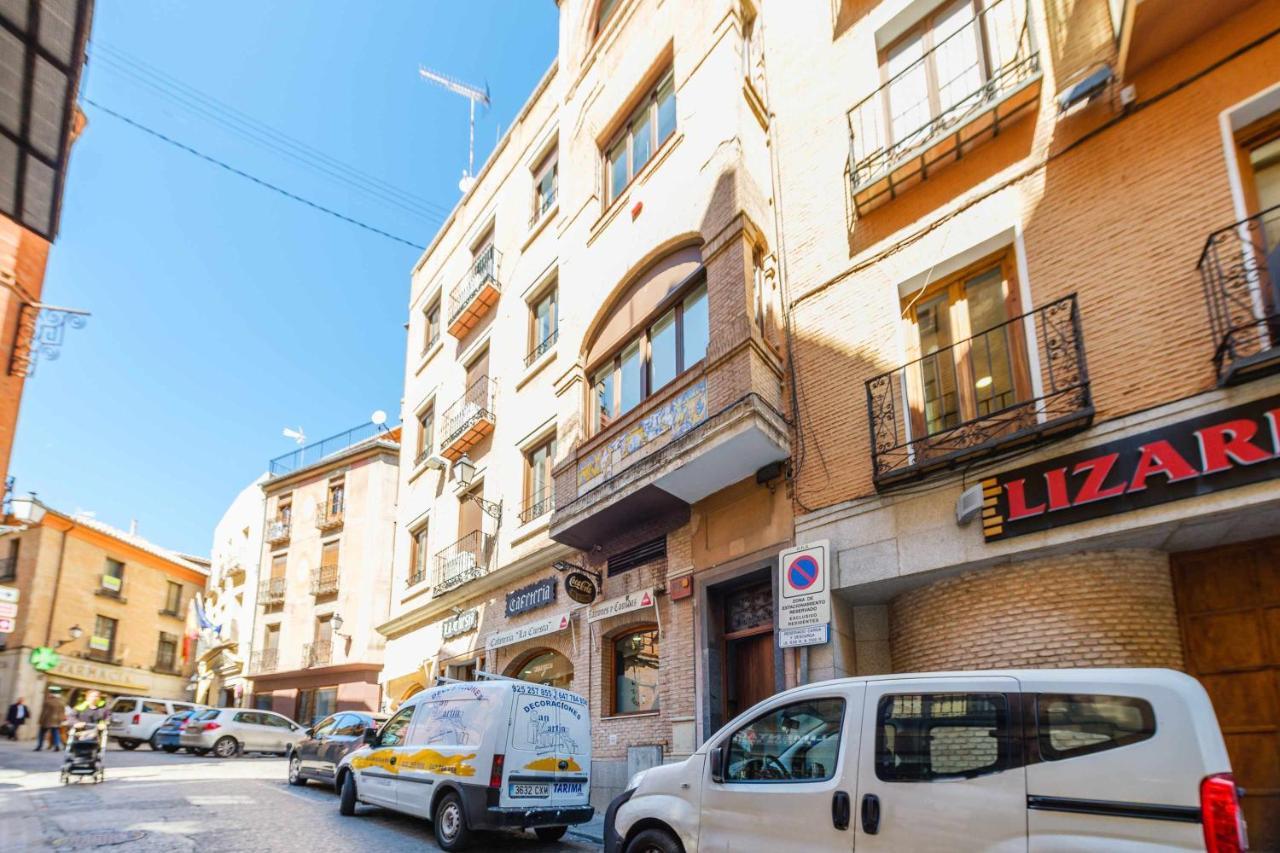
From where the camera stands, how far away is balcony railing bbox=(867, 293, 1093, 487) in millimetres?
8227

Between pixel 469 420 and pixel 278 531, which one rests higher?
pixel 278 531

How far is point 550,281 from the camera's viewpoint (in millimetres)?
18344

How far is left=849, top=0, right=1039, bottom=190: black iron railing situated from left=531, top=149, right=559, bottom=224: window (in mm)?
9697

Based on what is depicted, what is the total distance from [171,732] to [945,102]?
25.9 m

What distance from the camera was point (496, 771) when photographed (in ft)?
30.7

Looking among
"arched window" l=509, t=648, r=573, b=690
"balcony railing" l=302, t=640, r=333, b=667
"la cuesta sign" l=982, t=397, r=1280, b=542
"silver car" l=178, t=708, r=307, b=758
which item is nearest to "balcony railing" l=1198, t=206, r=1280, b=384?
"la cuesta sign" l=982, t=397, r=1280, b=542

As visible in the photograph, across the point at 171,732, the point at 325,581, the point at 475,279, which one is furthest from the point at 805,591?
the point at 325,581

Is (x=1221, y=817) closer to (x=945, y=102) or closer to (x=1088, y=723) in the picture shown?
(x=1088, y=723)

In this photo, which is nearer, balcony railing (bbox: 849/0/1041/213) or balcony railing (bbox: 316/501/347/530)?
balcony railing (bbox: 849/0/1041/213)

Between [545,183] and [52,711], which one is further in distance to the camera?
[52,711]

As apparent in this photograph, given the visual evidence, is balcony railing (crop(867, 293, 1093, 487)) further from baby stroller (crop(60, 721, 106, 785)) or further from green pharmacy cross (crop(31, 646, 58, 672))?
green pharmacy cross (crop(31, 646, 58, 672))

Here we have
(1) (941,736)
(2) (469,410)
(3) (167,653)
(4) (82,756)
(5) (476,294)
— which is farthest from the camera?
(3) (167,653)

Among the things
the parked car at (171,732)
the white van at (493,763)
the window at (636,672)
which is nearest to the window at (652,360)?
the window at (636,672)

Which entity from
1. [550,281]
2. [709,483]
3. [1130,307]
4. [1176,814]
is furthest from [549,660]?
[1176,814]
